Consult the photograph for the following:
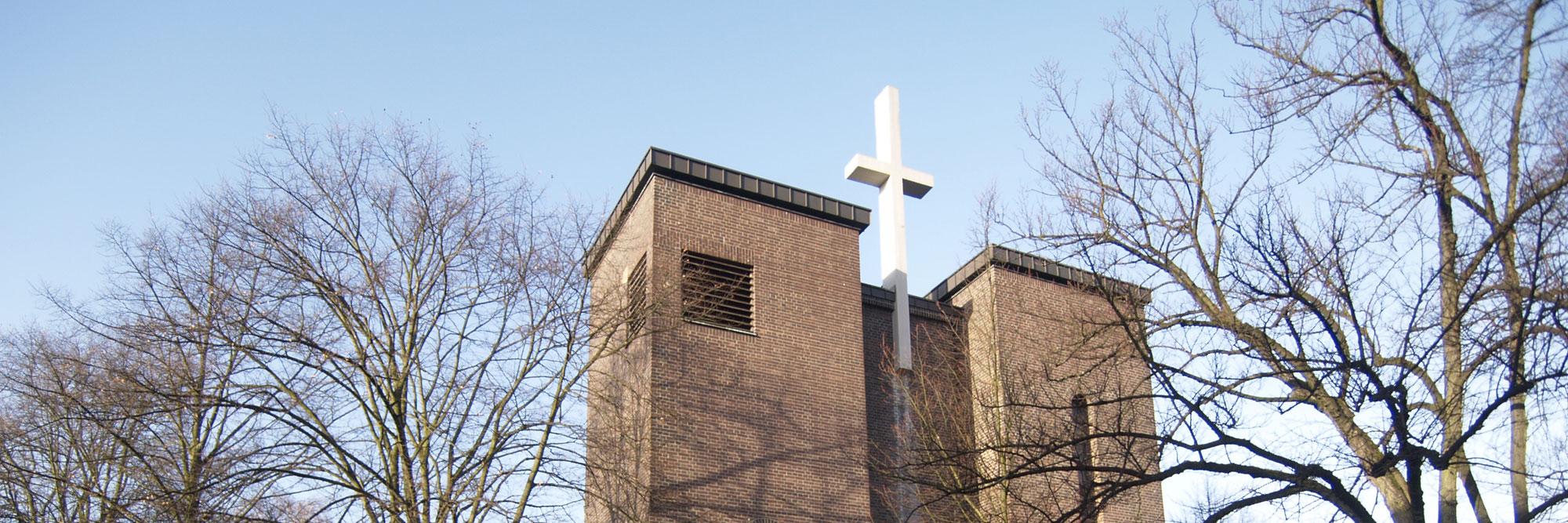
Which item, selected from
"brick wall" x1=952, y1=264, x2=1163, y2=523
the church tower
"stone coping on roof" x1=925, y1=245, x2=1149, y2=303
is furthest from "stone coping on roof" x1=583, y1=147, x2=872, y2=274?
"brick wall" x1=952, y1=264, x2=1163, y2=523

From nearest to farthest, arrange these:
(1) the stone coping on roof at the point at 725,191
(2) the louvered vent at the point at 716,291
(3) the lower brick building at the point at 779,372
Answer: (3) the lower brick building at the point at 779,372, (2) the louvered vent at the point at 716,291, (1) the stone coping on roof at the point at 725,191

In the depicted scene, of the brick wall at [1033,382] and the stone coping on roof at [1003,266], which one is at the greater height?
the stone coping on roof at [1003,266]

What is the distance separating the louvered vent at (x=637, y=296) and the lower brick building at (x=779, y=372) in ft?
0.19

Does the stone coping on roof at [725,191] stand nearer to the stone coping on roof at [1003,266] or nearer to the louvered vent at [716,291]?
the louvered vent at [716,291]

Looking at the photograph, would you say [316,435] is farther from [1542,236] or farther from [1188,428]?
[1542,236]

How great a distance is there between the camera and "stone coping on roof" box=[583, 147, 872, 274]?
62.3 ft

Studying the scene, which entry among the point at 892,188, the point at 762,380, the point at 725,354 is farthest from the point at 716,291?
the point at 892,188

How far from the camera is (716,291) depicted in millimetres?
18734

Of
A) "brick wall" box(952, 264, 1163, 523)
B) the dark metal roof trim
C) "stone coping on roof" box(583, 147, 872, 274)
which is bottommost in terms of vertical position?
"brick wall" box(952, 264, 1163, 523)

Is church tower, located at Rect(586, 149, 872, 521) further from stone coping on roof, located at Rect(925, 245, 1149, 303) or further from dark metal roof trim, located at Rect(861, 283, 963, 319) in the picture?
stone coping on roof, located at Rect(925, 245, 1149, 303)

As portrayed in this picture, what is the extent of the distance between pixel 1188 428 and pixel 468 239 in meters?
9.61

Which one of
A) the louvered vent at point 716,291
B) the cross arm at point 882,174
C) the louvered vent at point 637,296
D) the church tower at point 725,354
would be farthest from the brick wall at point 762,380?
the cross arm at point 882,174

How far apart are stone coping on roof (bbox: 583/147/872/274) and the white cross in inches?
23.4

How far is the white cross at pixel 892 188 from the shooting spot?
2100cm
